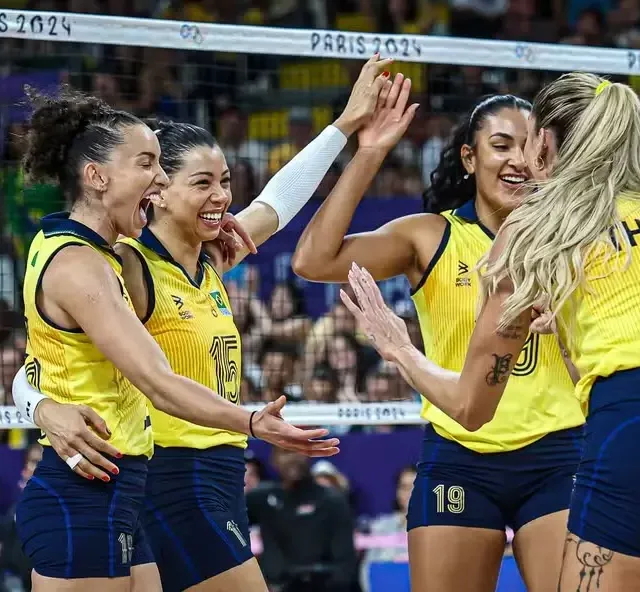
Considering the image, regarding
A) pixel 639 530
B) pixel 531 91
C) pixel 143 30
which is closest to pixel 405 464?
pixel 531 91

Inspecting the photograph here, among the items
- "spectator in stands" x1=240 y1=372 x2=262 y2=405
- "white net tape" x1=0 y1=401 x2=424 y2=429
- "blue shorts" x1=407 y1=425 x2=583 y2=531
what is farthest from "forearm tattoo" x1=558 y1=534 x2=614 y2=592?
"spectator in stands" x1=240 y1=372 x2=262 y2=405

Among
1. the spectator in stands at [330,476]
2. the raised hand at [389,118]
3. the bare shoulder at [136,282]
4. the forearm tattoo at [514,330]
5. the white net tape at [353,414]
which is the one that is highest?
the raised hand at [389,118]

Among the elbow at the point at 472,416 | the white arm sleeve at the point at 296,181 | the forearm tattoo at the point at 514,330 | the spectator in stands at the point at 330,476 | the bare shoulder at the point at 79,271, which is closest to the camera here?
the forearm tattoo at the point at 514,330

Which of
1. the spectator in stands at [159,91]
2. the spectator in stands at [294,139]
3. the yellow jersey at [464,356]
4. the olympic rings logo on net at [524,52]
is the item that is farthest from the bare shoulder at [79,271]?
the spectator in stands at [294,139]

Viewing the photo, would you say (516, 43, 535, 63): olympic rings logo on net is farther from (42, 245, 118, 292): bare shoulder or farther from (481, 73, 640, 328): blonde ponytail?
(42, 245, 118, 292): bare shoulder

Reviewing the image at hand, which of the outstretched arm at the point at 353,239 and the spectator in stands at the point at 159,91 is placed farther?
the spectator in stands at the point at 159,91

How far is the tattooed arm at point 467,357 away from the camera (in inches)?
135

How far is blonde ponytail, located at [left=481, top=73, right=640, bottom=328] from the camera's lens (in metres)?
3.22

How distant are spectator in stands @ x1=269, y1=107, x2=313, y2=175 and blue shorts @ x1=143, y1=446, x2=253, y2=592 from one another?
5378 millimetres

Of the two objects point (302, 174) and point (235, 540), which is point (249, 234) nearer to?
point (302, 174)

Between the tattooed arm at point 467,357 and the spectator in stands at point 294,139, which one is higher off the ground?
the spectator in stands at point 294,139

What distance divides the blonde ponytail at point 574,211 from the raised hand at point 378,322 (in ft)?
1.32

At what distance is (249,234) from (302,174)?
379mm

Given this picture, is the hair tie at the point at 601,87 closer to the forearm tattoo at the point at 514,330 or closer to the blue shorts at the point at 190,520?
the forearm tattoo at the point at 514,330
